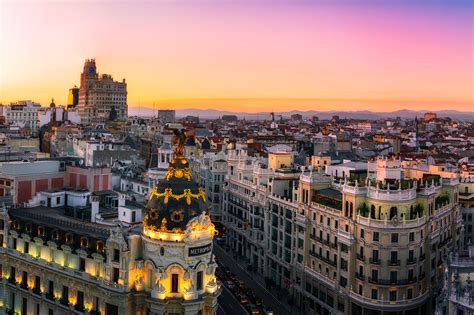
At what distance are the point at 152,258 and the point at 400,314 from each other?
3632 cm

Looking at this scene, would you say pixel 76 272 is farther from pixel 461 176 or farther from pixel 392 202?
pixel 461 176

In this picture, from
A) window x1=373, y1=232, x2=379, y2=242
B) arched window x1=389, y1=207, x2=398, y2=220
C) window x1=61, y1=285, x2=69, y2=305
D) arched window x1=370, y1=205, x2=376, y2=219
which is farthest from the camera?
arched window x1=370, y1=205, x2=376, y2=219

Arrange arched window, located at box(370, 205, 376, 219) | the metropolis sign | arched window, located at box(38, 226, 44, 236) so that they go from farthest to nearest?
arched window, located at box(370, 205, 376, 219), arched window, located at box(38, 226, 44, 236), the metropolis sign

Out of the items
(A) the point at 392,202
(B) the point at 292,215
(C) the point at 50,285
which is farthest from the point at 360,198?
(C) the point at 50,285

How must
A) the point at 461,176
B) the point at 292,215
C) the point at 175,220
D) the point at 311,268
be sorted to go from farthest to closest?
1. the point at 461,176
2. the point at 292,215
3. the point at 311,268
4. the point at 175,220

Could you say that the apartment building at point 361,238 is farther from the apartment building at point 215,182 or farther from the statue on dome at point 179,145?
the apartment building at point 215,182

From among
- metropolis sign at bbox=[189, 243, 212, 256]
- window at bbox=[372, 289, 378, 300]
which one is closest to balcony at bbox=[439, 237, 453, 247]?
window at bbox=[372, 289, 378, 300]

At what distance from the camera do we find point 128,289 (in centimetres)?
7144

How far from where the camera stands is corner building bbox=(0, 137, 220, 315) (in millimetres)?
70625

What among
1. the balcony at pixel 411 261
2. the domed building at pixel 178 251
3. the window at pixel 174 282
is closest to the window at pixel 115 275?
the domed building at pixel 178 251

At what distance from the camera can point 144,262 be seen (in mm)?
72375

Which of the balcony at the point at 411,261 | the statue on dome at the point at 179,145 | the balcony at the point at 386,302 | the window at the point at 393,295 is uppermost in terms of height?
the statue on dome at the point at 179,145

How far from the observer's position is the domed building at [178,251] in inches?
2771

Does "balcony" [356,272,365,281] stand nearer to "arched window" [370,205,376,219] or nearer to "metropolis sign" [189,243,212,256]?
"arched window" [370,205,376,219]
